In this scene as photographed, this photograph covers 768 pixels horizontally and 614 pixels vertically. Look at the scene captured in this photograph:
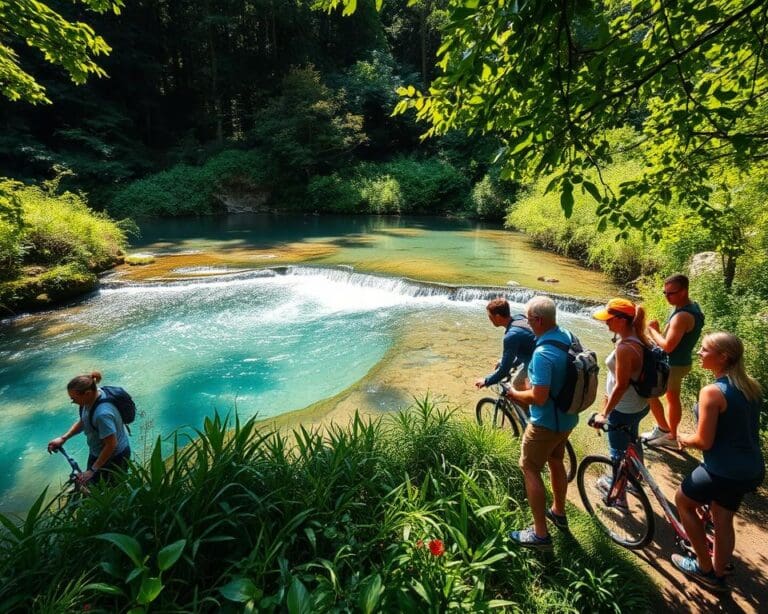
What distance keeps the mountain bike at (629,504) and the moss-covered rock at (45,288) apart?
39.5ft

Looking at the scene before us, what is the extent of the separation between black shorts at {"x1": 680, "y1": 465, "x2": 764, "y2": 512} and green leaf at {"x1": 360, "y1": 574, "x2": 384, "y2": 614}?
6.99ft

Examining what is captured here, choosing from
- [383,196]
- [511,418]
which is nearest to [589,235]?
[511,418]

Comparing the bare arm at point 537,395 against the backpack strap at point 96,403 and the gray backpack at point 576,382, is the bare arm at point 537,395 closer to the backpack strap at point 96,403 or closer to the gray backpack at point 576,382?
the gray backpack at point 576,382

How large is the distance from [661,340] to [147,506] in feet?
15.0

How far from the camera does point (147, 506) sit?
2.47 metres

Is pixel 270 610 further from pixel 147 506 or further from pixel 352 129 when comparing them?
pixel 352 129

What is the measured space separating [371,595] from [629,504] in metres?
2.77

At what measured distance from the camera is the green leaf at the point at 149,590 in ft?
6.13

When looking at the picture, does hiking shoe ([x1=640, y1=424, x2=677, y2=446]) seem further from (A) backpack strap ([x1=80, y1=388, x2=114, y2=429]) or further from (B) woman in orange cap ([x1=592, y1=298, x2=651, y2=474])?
(A) backpack strap ([x1=80, y1=388, x2=114, y2=429])

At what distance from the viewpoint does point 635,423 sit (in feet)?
11.4

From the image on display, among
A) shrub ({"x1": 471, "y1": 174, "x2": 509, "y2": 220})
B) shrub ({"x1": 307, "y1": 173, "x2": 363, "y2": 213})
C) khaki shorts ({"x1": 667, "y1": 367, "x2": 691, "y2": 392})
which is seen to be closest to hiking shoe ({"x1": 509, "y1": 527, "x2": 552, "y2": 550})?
khaki shorts ({"x1": 667, "y1": 367, "x2": 691, "y2": 392})

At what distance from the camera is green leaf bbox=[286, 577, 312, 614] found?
1951mm

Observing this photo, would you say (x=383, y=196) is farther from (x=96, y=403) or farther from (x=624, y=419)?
(x=624, y=419)

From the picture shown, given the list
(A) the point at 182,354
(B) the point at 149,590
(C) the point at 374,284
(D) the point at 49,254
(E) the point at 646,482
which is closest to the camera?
(B) the point at 149,590
